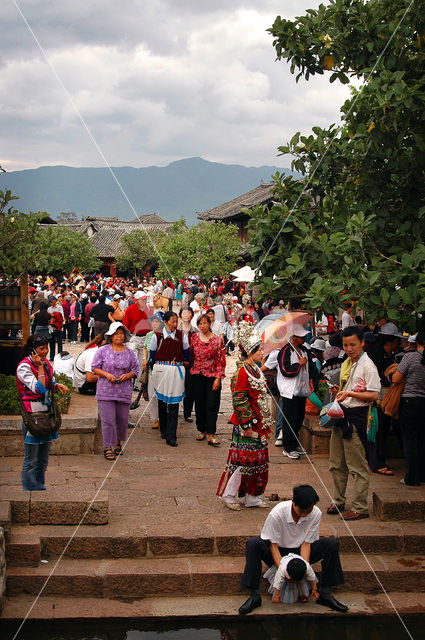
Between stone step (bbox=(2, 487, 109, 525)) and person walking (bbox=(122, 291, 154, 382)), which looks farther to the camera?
person walking (bbox=(122, 291, 154, 382))

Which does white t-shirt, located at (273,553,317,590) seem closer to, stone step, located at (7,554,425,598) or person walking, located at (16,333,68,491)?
stone step, located at (7,554,425,598)

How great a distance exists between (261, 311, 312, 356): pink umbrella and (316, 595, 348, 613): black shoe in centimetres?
309

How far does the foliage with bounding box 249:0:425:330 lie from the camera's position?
6.40 meters

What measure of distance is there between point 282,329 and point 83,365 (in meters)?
3.36

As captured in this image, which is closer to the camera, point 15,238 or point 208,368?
point 208,368

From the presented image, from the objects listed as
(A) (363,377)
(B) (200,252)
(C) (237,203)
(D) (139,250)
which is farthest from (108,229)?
(A) (363,377)

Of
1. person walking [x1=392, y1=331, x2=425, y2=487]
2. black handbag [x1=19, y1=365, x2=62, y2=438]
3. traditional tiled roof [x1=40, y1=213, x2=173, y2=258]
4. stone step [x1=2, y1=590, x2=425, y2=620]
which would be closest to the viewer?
stone step [x1=2, y1=590, x2=425, y2=620]

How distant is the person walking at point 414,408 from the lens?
7.38 m

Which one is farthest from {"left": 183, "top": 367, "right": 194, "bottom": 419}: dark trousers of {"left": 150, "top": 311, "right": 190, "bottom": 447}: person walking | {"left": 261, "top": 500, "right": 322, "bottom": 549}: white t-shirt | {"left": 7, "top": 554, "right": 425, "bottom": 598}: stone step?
{"left": 261, "top": 500, "right": 322, "bottom": 549}: white t-shirt

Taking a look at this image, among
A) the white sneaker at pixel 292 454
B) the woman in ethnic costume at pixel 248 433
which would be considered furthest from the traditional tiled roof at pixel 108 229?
the woman in ethnic costume at pixel 248 433

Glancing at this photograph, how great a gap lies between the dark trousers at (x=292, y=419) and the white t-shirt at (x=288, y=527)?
10.3ft

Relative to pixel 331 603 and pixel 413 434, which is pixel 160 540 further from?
pixel 413 434

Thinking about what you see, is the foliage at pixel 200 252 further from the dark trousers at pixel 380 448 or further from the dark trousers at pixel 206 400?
the dark trousers at pixel 380 448

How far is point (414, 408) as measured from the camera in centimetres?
739
